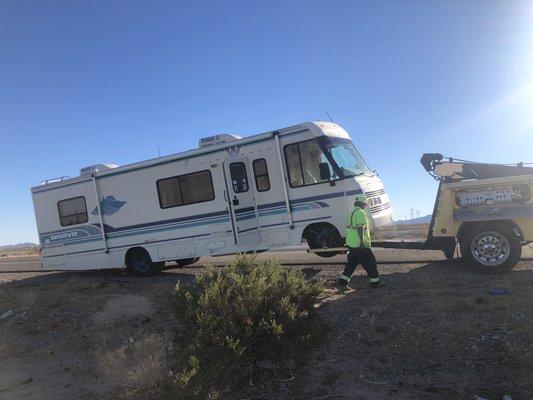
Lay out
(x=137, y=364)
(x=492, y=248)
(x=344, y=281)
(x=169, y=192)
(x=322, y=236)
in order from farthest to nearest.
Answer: (x=169, y=192), (x=322, y=236), (x=492, y=248), (x=344, y=281), (x=137, y=364)

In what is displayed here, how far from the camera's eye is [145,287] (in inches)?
399

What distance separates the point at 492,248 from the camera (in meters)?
8.29

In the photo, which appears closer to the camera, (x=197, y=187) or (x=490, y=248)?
(x=490, y=248)

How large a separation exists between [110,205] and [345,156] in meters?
6.57

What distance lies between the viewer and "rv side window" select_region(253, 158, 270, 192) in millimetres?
10695

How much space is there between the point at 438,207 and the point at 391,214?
7.32 ft

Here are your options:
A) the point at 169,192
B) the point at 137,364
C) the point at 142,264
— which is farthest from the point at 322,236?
the point at 137,364

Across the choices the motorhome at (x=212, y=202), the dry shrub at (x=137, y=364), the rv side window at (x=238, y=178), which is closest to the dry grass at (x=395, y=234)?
the motorhome at (x=212, y=202)

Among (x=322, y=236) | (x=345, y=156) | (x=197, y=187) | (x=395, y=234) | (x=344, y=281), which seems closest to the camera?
(x=344, y=281)

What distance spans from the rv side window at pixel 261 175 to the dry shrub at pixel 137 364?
5151 millimetres

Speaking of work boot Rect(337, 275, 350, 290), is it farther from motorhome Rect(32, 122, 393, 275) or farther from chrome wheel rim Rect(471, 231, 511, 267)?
chrome wheel rim Rect(471, 231, 511, 267)

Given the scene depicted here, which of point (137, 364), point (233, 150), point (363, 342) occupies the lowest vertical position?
point (363, 342)

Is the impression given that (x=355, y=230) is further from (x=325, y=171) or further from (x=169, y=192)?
(x=169, y=192)

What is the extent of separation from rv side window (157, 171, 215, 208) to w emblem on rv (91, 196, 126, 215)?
1.36 meters
